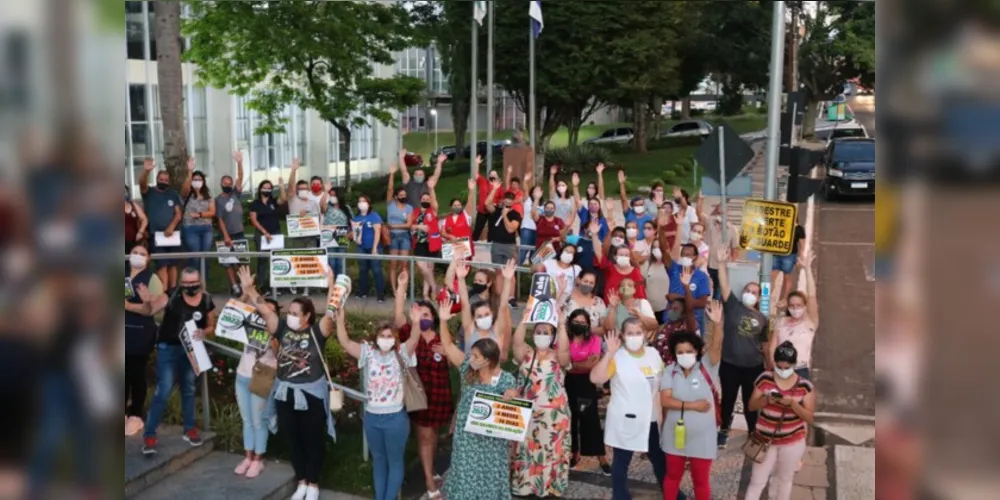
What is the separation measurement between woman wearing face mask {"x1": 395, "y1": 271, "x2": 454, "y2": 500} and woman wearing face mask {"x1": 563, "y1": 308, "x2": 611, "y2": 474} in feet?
3.07

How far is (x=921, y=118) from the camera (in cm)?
96

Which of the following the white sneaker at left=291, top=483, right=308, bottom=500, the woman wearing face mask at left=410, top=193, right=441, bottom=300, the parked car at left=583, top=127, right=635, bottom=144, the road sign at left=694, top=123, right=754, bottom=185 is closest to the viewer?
the white sneaker at left=291, top=483, right=308, bottom=500

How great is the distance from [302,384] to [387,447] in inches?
29.5

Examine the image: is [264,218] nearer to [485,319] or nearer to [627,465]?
[485,319]

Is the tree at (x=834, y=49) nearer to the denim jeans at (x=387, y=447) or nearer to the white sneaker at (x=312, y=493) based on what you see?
the denim jeans at (x=387, y=447)

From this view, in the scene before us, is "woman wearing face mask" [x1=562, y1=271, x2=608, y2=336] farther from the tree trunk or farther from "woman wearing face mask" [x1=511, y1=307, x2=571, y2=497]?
the tree trunk

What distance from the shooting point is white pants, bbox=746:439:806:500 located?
6.01 meters

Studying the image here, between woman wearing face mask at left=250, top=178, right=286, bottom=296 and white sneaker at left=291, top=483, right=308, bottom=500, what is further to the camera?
woman wearing face mask at left=250, top=178, right=286, bottom=296

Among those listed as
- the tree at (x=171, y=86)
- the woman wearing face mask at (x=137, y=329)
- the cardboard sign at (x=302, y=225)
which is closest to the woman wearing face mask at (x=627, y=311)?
the woman wearing face mask at (x=137, y=329)

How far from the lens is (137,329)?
21.0 ft

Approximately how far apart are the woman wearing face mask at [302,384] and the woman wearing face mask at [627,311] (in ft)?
6.92

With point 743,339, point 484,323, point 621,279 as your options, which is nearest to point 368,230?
point 621,279

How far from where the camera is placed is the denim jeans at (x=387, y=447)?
6137 millimetres

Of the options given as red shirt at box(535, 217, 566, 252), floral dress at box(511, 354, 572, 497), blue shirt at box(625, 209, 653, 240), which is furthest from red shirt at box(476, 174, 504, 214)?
floral dress at box(511, 354, 572, 497)
